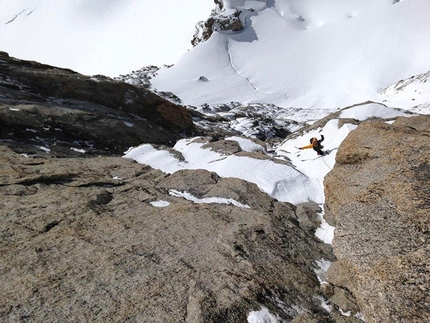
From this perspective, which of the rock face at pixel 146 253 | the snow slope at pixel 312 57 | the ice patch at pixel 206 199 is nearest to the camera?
the rock face at pixel 146 253

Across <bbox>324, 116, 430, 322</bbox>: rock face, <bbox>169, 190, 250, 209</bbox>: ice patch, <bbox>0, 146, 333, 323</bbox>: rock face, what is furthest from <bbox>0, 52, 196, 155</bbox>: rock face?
<bbox>324, 116, 430, 322</bbox>: rock face

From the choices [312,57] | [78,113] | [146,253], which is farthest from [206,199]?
[312,57]

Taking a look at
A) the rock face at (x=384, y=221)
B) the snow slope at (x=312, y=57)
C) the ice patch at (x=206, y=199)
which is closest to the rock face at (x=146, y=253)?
the ice patch at (x=206, y=199)

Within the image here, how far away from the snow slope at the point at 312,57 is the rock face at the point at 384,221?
49.7 meters

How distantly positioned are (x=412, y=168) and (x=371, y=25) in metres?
85.8

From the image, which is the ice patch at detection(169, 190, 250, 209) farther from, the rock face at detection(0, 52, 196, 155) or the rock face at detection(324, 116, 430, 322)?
the rock face at detection(0, 52, 196, 155)

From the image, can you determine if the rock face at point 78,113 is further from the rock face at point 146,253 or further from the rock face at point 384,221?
the rock face at point 384,221

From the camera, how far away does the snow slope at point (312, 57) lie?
5862cm

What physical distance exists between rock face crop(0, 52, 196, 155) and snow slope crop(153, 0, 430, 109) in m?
39.3

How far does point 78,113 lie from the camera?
1608 centimetres

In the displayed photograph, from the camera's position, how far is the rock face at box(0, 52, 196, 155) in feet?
46.0

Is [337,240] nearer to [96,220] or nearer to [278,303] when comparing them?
[278,303]

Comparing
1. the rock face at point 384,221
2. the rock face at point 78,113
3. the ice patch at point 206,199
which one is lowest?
the ice patch at point 206,199

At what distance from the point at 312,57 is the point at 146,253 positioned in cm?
7614
